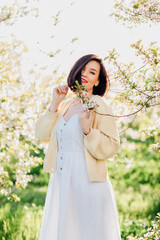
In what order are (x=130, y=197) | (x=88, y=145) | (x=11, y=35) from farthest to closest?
(x=130, y=197) → (x=11, y=35) → (x=88, y=145)

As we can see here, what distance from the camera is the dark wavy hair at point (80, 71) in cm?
297

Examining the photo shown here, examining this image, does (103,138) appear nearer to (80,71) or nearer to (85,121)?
(85,121)

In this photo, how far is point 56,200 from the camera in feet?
9.99

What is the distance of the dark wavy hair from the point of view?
Answer: 2.97m

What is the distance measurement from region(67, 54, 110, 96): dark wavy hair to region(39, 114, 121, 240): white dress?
31cm

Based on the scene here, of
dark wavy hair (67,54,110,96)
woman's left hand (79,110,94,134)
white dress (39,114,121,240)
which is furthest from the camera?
dark wavy hair (67,54,110,96)

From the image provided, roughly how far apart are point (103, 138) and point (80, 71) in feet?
1.92

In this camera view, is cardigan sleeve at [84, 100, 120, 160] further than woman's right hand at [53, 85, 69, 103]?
No

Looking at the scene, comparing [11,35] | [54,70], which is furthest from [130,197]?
[11,35]

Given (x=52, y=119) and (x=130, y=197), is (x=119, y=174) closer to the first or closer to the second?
(x=130, y=197)

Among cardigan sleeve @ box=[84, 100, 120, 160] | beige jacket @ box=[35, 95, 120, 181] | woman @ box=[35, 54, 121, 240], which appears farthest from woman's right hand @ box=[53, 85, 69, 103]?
cardigan sleeve @ box=[84, 100, 120, 160]

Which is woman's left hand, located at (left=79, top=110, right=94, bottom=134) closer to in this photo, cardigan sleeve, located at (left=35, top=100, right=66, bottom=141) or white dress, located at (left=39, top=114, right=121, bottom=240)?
white dress, located at (left=39, top=114, right=121, bottom=240)

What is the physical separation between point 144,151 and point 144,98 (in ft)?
29.0

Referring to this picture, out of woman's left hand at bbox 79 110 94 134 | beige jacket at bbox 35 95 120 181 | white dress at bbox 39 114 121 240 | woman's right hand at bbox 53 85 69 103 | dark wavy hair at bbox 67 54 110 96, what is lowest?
white dress at bbox 39 114 121 240
